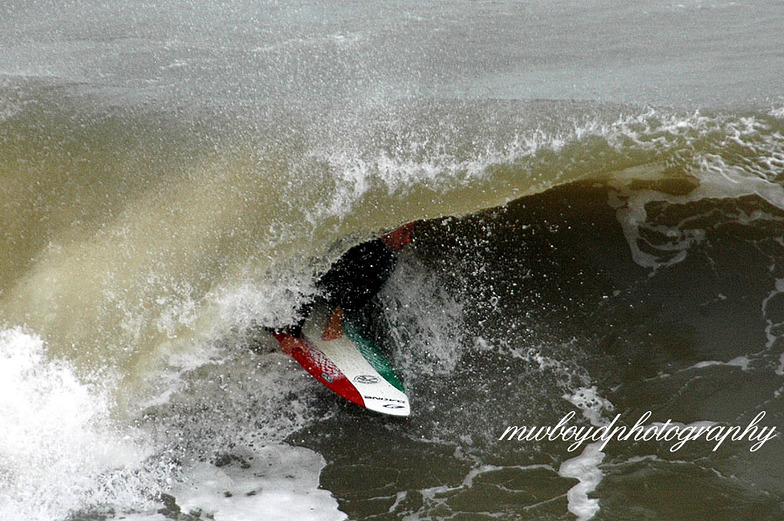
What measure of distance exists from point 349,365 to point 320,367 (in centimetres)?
19

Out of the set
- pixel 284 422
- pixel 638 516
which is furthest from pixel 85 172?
pixel 638 516

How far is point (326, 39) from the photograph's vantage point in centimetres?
425

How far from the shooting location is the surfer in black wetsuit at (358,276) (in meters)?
4.30

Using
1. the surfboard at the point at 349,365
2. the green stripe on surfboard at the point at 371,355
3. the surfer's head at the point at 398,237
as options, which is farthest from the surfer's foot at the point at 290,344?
the surfer's head at the point at 398,237

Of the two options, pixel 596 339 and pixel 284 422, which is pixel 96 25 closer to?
pixel 284 422

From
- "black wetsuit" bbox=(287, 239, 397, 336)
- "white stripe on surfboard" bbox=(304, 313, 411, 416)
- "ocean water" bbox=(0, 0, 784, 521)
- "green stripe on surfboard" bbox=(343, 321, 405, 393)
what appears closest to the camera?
"ocean water" bbox=(0, 0, 784, 521)

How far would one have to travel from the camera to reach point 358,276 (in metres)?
4.42

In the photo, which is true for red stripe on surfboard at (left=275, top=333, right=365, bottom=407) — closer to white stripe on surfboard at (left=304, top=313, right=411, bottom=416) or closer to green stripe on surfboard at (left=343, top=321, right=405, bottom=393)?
white stripe on surfboard at (left=304, top=313, right=411, bottom=416)

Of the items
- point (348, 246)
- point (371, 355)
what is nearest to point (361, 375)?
point (371, 355)

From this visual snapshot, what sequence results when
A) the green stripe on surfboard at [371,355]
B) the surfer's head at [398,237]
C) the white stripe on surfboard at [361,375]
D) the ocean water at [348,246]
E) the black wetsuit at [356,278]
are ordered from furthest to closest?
the surfer's head at [398,237]
the black wetsuit at [356,278]
the green stripe on surfboard at [371,355]
the white stripe on surfboard at [361,375]
the ocean water at [348,246]

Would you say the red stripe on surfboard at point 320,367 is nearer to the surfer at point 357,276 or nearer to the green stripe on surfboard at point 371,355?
the surfer at point 357,276

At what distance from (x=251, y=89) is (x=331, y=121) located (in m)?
0.57

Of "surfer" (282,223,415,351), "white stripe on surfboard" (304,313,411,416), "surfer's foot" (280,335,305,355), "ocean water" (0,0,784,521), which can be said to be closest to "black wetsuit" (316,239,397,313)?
"surfer" (282,223,415,351)

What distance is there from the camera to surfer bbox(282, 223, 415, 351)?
169 inches
